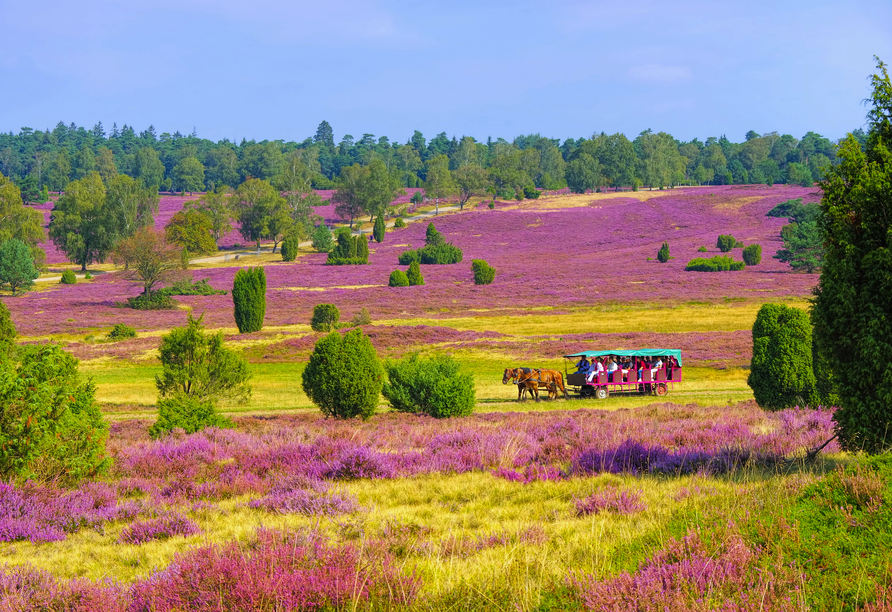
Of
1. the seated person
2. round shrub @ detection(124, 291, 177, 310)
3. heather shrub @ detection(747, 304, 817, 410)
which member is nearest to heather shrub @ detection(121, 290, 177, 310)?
round shrub @ detection(124, 291, 177, 310)

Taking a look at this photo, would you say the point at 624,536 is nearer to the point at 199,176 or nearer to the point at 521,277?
the point at 521,277

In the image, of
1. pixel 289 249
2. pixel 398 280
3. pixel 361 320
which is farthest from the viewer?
pixel 289 249

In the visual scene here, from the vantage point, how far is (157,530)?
656cm

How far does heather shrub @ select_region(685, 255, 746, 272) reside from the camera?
2889 inches

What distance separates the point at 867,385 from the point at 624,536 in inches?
138

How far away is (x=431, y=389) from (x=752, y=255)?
216 feet

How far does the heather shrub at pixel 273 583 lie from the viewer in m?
4.08

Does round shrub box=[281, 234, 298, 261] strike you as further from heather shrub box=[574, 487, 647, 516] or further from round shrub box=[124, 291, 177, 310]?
heather shrub box=[574, 487, 647, 516]

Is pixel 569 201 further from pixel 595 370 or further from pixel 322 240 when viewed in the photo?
pixel 595 370

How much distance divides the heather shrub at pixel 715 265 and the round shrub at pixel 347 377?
203ft

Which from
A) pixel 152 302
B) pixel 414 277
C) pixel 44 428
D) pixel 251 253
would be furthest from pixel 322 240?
pixel 44 428

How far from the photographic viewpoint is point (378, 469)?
352 inches

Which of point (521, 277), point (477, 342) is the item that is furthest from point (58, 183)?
point (477, 342)

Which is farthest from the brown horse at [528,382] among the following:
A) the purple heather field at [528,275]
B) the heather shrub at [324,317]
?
A: the heather shrub at [324,317]
